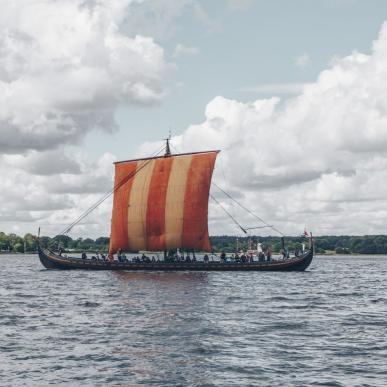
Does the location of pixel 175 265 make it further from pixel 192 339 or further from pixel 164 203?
pixel 192 339

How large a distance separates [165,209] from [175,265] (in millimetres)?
8380

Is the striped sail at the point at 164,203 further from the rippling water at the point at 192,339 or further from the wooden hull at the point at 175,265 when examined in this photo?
the rippling water at the point at 192,339

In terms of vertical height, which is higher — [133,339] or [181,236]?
[181,236]

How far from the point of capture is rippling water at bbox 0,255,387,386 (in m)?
26.9

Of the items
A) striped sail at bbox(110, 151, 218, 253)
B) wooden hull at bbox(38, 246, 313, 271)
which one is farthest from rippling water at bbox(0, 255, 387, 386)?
wooden hull at bbox(38, 246, 313, 271)

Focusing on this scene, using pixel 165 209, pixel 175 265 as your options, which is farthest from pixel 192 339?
pixel 175 265

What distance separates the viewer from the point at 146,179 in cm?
9388

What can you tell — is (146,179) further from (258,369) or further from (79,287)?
(258,369)

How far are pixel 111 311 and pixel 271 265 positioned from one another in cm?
5475

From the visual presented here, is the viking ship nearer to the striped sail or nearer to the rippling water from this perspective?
the striped sail

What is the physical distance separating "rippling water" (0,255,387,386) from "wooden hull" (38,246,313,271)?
32.1 metres

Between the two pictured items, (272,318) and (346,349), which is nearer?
(346,349)

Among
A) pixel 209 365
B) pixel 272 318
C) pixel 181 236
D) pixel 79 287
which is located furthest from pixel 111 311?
pixel 181 236

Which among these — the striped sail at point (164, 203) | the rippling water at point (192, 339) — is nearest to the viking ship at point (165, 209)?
the striped sail at point (164, 203)
